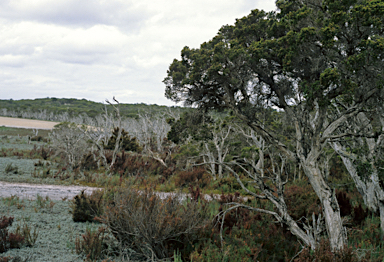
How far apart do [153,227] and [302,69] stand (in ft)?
13.1

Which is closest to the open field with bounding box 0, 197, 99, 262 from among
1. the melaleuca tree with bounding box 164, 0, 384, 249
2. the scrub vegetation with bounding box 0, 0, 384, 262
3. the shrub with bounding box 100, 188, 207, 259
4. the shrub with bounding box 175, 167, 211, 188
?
the scrub vegetation with bounding box 0, 0, 384, 262

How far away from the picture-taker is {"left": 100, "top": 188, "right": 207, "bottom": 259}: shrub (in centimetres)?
411

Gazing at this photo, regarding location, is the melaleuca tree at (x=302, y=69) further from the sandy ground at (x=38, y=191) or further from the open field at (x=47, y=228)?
the sandy ground at (x=38, y=191)

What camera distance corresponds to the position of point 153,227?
161 inches

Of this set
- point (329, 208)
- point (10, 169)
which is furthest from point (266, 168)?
point (10, 169)

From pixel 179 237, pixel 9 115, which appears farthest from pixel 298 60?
pixel 9 115

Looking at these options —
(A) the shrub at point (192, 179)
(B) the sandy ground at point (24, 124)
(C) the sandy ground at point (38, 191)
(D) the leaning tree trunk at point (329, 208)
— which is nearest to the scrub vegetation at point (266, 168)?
(D) the leaning tree trunk at point (329, 208)

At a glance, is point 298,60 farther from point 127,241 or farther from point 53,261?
point 53,261

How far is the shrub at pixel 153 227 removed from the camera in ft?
13.5

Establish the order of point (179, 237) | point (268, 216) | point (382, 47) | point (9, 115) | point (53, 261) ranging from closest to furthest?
point (382, 47)
point (53, 261)
point (179, 237)
point (268, 216)
point (9, 115)

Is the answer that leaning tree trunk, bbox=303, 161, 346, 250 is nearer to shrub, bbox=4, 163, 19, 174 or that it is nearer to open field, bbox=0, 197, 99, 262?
open field, bbox=0, 197, 99, 262

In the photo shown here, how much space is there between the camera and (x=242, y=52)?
16.8 feet

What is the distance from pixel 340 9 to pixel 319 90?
1384mm

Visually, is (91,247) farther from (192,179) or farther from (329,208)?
(192,179)
